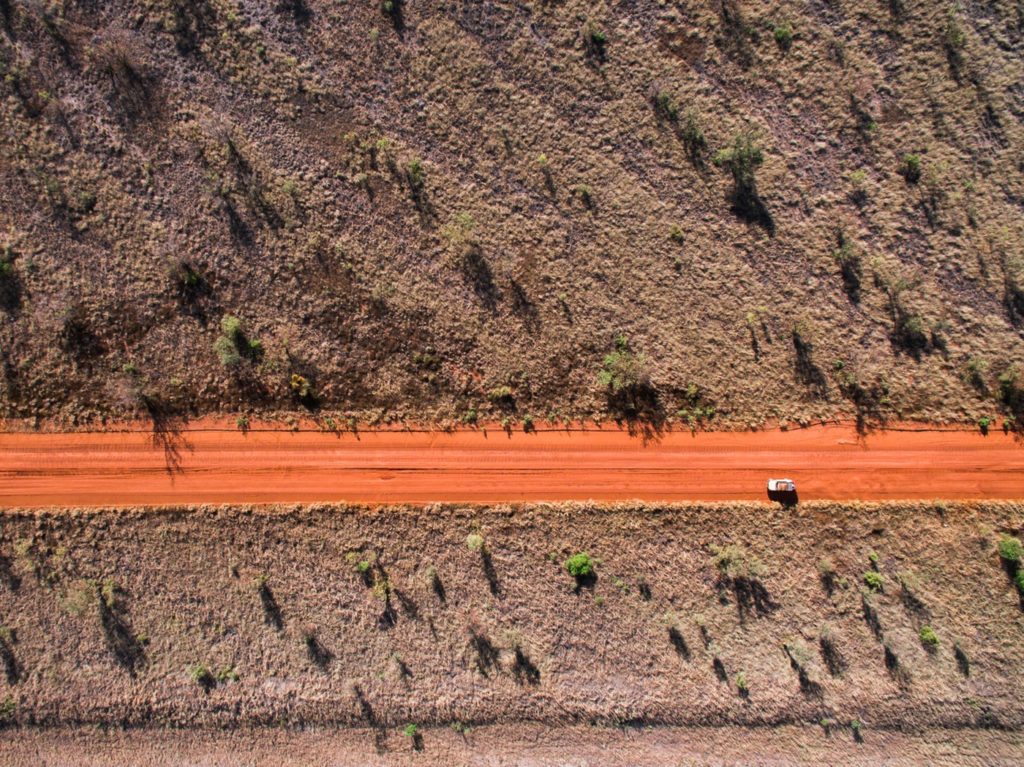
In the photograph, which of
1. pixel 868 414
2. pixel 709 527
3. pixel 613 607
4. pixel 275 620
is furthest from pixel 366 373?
pixel 868 414

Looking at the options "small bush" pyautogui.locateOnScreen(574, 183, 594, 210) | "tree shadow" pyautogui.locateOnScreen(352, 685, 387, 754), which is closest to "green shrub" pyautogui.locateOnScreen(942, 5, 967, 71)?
"small bush" pyautogui.locateOnScreen(574, 183, 594, 210)

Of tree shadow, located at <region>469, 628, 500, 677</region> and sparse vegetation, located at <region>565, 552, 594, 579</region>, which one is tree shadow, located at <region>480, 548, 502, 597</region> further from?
sparse vegetation, located at <region>565, 552, 594, 579</region>

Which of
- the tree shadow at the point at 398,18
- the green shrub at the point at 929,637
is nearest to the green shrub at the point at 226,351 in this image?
the tree shadow at the point at 398,18

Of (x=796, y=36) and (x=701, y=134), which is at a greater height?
(x=796, y=36)

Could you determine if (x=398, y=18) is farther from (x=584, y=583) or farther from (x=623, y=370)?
(x=584, y=583)

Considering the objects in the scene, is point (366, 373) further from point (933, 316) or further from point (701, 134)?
point (933, 316)

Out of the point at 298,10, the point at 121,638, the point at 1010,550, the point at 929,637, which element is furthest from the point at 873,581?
the point at 298,10
